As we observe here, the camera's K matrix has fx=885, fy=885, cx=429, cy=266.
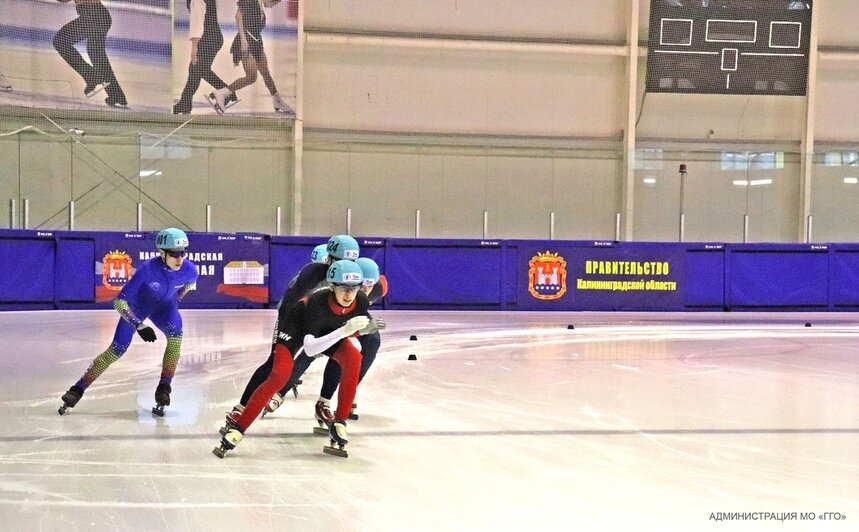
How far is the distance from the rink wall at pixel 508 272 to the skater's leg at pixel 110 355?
9.62 metres

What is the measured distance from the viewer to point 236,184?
737 inches

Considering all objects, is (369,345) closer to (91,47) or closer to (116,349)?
(116,349)

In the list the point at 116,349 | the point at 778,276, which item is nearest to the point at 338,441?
the point at 116,349

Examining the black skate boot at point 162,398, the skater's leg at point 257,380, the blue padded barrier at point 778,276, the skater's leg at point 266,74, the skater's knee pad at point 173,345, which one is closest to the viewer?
the skater's leg at point 257,380

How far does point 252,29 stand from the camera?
62.7 ft

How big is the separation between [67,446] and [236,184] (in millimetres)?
13829

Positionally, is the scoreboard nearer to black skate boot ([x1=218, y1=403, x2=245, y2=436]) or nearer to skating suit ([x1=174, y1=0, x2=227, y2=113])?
skating suit ([x1=174, y1=0, x2=227, y2=113])

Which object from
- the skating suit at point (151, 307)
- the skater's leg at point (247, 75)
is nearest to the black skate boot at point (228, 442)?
the skating suit at point (151, 307)

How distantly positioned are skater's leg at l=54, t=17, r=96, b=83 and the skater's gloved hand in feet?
49.3

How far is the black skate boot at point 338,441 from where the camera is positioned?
17.0 ft

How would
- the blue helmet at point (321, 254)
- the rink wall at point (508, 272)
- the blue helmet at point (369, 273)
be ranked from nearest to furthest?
the blue helmet at point (369, 273) < the blue helmet at point (321, 254) < the rink wall at point (508, 272)

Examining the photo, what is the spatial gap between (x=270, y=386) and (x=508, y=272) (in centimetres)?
1236

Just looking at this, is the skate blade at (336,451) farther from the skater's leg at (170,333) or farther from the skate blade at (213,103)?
the skate blade at (213,103)

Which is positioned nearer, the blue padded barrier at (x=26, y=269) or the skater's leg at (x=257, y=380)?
the skater's leg at (x=257, y=380)
